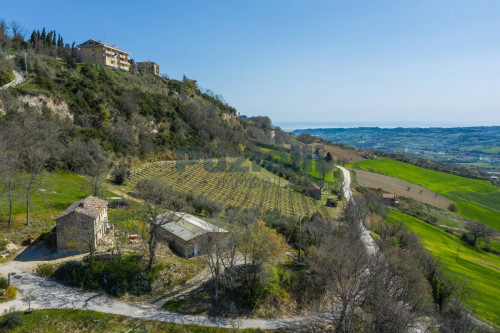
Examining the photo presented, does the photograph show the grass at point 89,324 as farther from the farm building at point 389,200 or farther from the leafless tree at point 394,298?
the farm building at point 389,200

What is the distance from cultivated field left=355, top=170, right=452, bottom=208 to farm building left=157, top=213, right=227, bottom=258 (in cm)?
6088

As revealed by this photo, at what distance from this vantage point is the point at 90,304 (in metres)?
18.5

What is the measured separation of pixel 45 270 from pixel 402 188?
79.6 meters

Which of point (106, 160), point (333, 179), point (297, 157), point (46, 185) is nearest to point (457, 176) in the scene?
point (333, 179)

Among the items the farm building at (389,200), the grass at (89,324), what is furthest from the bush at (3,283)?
the farm building at (389,200)

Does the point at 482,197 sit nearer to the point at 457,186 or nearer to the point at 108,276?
the point at 457,186

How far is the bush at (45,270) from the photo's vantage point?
19.9 metres

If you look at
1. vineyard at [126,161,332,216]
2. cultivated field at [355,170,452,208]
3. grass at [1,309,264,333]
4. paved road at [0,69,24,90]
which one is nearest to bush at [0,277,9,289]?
grass at [1,309,264,333]

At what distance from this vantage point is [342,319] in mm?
19094

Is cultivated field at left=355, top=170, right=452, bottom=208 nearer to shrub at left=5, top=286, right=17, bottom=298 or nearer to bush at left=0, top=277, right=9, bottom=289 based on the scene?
shrub at left=5, top=286, right=17, bottom=298

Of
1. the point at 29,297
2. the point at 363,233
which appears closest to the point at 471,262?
the point at 363,233

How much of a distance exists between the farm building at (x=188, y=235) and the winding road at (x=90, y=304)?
6535 millimetres

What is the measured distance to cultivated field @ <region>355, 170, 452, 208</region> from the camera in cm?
7035

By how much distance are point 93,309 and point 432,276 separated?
3363 centimetres
